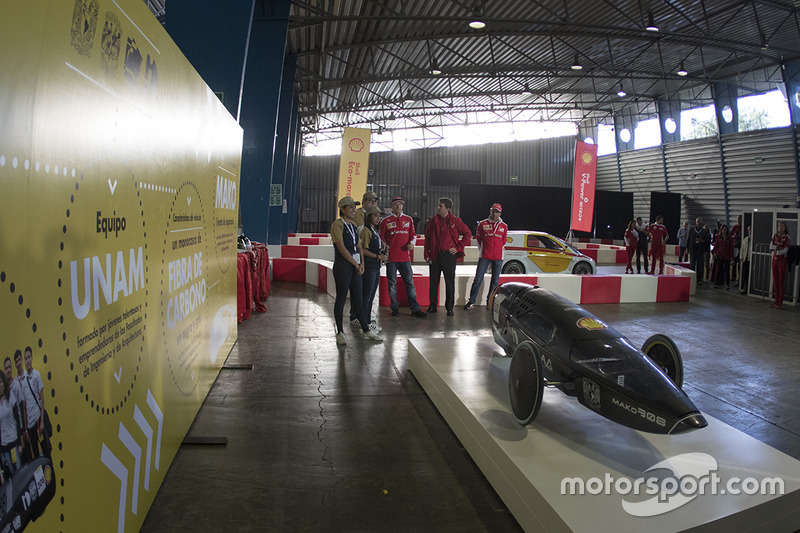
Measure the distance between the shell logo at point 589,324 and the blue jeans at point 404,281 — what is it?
4894 mm

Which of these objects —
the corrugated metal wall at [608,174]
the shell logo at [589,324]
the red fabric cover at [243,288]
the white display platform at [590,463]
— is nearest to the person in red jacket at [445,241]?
the red fabric cover at [243,288]

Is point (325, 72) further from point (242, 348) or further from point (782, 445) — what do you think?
point (782, 445)

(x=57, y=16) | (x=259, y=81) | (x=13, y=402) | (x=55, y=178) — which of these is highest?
(x=259, y=81)

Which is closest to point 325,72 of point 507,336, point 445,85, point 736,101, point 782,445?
point 445,85

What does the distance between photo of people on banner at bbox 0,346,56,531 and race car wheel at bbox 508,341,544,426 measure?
2627mm

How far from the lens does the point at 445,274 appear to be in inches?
361

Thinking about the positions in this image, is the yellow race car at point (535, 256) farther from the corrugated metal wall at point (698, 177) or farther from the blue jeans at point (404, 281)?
the corrugated metal wall at point (698, 177)

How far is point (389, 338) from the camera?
7.29 m

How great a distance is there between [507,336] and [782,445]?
2249 millimetres

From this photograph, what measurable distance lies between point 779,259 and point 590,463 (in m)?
9.90

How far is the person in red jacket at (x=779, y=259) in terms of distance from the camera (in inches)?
414

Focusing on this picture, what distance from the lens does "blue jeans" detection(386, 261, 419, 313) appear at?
345 inches

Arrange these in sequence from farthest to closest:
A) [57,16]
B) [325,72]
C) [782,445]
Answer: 1. [325,72]
2. [782,445]
3. [57,16]

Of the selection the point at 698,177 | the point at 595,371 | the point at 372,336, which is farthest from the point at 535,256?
the point at 698,177
